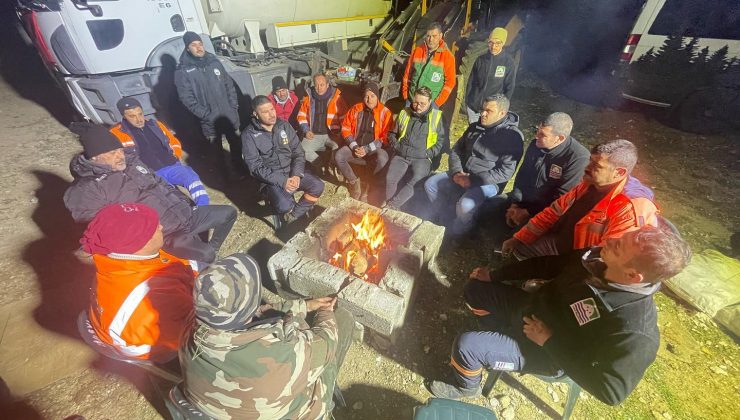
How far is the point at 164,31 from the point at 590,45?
1160 centimetres

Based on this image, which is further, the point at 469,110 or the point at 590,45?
the point at 590,45

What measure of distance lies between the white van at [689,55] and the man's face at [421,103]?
583 cm

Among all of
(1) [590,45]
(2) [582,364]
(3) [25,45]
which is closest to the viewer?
(2) [582,364]

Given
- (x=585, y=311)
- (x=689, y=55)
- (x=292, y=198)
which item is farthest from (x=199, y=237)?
(x=689, y=55)

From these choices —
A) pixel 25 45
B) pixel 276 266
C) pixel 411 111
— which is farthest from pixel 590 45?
pixel 25 45

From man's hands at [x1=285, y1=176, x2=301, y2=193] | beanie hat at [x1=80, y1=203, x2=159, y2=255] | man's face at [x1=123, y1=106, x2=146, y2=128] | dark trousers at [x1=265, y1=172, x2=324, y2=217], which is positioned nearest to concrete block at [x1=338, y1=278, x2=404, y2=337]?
beanie hat at [x1=80, y1=203, x2=159, y2=255]

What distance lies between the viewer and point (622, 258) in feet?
5.95

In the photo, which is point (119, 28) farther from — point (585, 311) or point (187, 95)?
point (585, 311)

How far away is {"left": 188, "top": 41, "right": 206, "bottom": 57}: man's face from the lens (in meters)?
5.16

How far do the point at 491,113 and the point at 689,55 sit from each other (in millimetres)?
6073

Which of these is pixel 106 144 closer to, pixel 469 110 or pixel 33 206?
pixel 33 206

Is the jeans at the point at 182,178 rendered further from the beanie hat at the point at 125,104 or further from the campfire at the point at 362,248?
the campfire at the point at 362,248

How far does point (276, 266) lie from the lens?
10.5ft

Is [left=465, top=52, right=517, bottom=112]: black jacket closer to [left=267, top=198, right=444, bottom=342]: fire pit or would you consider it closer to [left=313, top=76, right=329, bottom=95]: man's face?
[left=313, top=76, right=329, bottom=95]: man's face
